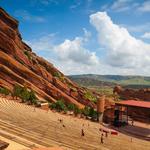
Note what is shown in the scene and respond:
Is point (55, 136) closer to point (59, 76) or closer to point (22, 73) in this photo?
point (22, 73)

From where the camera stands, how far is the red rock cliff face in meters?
70.5

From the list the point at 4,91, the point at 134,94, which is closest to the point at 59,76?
the point at 134,94

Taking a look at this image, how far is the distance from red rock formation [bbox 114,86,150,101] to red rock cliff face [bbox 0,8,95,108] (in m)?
25.0

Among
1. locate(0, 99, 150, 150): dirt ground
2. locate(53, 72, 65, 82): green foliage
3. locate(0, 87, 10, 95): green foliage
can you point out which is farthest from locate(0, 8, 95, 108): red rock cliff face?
locate(0, 99, 150, 150): dirt ground

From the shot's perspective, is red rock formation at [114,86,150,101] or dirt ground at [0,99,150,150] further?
red rock formation at [114,86,150,101]

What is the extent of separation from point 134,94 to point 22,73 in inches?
1988

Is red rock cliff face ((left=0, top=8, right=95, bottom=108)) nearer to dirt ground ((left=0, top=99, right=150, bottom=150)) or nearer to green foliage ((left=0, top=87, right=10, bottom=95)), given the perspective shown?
green foliage ((left=0, top=87, right=10, bottom=95))

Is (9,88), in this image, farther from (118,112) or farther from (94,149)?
(94,149)

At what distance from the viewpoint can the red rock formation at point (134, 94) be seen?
99500 mm

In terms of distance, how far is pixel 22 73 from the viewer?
73.4 meters

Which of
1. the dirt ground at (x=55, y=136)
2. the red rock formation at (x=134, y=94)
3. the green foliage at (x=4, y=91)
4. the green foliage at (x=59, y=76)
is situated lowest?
the dirt ground at (x=55, y=136)

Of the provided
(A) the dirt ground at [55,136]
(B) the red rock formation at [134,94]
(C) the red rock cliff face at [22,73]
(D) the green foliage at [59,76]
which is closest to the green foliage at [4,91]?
(C) the red rock cliff face at [22,73]

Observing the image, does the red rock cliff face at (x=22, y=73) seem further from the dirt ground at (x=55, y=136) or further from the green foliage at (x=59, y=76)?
the dirt ground at (x=55, y=136)

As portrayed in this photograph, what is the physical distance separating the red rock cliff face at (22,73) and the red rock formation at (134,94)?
2499 centimetres
